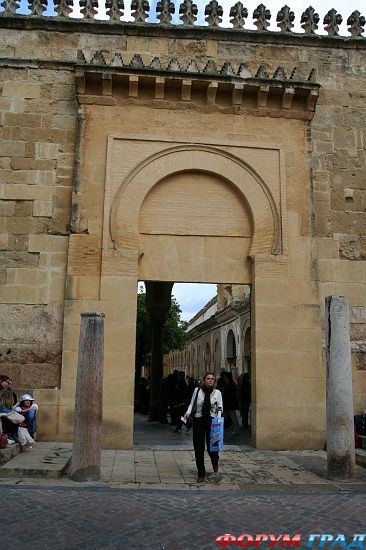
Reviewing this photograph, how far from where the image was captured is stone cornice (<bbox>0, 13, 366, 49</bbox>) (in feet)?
36.3

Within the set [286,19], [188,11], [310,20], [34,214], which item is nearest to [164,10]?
[188,11]

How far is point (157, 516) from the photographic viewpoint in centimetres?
556

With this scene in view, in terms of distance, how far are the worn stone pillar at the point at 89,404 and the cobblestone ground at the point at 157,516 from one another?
16.7 inches

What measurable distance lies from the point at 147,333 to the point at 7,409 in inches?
631

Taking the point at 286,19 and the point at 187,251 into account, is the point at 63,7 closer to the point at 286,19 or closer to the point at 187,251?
the point at 286,19

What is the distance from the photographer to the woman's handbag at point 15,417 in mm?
8518

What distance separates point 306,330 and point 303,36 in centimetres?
661

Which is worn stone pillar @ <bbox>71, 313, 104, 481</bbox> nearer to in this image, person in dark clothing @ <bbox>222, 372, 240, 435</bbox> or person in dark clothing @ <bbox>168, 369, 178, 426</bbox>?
person in dark clothing @ <bbox>222, 372, 240, 435</bbox>

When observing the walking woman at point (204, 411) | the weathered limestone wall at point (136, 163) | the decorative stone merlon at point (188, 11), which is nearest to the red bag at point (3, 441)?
the weathered limestone wall at point (136, 163)

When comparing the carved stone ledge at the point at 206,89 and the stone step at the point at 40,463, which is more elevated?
the carved stone ledge at the point at 206,89

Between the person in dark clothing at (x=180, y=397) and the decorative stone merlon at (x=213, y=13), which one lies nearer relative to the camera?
the decorative stone merlon at (x=213, y=13)

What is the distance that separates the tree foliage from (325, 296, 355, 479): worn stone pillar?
15903mm

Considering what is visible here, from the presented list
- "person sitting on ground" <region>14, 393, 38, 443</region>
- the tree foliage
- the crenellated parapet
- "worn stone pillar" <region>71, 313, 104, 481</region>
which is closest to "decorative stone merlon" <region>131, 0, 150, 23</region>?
the crenellated parapet

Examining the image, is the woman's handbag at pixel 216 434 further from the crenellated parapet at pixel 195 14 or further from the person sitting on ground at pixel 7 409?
the crenellated parapet at pixel 195 14
